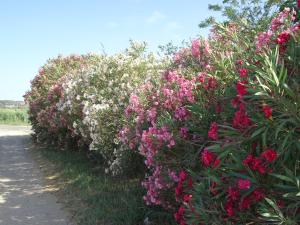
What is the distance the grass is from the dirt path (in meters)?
0.30

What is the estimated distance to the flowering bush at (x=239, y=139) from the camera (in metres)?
4.01

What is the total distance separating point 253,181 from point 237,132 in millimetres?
504

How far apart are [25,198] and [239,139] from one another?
758 centimetres

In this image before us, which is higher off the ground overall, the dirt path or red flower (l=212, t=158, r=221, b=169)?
red flower (l=212, t=158, r=221, b=169)

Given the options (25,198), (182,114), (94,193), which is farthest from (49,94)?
(182,114)

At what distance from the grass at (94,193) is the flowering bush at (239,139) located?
145 cm

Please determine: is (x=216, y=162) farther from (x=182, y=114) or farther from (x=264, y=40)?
(x=182, y=114)

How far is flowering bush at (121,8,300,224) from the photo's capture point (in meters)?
4.01

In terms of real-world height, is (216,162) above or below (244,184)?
above

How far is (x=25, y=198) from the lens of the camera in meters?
10.7

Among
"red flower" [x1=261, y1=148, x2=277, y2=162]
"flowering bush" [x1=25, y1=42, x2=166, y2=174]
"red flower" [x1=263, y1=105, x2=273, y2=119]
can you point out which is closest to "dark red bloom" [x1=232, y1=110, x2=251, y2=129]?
"red flower" [x1=263, y1=105, x2=273, y2=119]

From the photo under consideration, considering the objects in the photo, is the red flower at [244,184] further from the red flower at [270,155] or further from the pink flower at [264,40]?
the pink flower at [264,40]

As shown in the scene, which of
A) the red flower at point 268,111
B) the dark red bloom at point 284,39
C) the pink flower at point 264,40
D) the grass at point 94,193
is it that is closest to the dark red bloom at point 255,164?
the red flower at point 268,111

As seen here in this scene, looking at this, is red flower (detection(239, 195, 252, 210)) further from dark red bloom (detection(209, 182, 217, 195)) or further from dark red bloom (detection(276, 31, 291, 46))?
dark red bloom (detection(276, 31, 291, 46))
